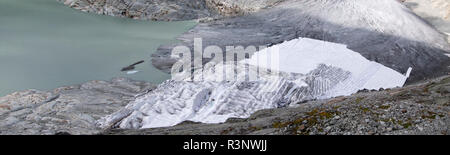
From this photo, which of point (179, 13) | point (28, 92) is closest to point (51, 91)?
point (28, 92)

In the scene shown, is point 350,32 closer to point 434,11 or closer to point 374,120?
point 434,11

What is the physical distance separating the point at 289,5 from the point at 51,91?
6.90 m

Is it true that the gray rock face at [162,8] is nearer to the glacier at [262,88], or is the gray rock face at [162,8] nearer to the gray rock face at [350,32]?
the gray rock face at [350,32]

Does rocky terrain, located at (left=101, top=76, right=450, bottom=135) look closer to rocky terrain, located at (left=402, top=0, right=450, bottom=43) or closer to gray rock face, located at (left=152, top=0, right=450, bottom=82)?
gray rock face, located at (left=152, top=0, right=450, bottom=82)

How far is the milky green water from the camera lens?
6.41m

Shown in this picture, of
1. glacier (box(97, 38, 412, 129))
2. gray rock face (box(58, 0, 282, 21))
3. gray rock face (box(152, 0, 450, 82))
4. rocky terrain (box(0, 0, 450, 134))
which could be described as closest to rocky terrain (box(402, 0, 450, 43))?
rocky terrain (box(0, 0, 450, 134))

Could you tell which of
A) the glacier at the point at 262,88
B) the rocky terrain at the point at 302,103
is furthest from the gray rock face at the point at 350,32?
the glacier at the point at 262,88

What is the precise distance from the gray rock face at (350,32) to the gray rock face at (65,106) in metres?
1.40

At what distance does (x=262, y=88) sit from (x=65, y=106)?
9.36ft

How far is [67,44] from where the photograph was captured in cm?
784

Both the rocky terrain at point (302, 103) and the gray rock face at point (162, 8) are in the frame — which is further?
the gray rock face at point (162, 8)

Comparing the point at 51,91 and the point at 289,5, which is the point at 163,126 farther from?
the point at 289,5

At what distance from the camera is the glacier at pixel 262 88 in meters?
4.83

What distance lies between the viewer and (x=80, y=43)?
796cm
